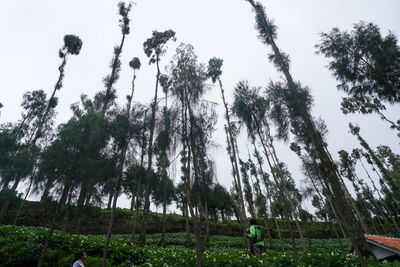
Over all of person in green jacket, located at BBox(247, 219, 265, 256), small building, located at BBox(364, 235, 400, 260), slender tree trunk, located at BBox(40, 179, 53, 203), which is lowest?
small building, located at BBox(364, 235, 400, 260)

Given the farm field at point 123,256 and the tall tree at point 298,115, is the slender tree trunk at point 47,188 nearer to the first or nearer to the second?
the farm field at point 123,256

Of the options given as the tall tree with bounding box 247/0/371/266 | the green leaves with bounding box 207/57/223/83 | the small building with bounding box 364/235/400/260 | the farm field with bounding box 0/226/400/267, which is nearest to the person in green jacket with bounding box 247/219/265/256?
the farm field with bounding box 0/226/400/267

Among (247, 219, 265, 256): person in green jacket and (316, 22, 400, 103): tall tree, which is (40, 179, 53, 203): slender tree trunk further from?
(316, 22, 400, 103): tall tree

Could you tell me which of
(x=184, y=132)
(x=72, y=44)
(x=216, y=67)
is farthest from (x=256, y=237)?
(x=72, y=44)

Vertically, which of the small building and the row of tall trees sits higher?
the row of tall trees

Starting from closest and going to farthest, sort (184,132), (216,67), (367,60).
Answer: (184,132) < (367,60) < (216,67)

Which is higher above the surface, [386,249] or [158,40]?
[158,40]

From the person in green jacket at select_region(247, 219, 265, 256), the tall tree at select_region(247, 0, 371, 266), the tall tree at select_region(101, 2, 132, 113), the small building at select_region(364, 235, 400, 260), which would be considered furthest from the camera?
the tall tree at select_region(101, 2, 132, 113)

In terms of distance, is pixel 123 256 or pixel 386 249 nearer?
pixel 123 256

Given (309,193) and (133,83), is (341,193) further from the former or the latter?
(309,193)

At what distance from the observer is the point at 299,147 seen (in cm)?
2295

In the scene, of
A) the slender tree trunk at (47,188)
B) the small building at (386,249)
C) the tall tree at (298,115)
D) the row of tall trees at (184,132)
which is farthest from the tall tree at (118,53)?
the small building at (386,249)

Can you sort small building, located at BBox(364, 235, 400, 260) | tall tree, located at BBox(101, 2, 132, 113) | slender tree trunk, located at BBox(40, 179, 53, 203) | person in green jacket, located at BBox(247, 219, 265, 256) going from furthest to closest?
tall tree, located at BBox(101, 2, 132, 113) < slender tree trunk, located at BBox(40, 179, 53, 203) < small building, located at BBox(364, 235, 400, 260) < person in green jacket, located at BBox(247, 219, 265, 256)

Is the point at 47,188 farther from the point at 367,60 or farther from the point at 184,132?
the point at 367,60
